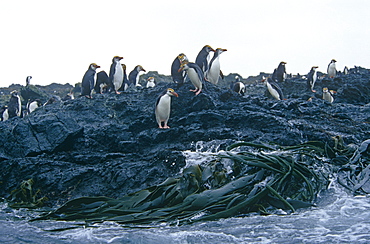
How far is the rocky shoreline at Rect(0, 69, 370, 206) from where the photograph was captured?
6.26 metres

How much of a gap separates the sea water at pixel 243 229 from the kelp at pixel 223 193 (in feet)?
0.54

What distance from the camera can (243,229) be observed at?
12.8 ft

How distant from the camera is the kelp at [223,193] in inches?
177

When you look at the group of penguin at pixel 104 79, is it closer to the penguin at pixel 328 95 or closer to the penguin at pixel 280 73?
the penguin at pixel 328 95

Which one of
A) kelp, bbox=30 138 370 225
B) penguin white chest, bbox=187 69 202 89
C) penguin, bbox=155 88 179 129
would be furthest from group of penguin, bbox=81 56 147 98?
kelp, bbox=30 138 370 225

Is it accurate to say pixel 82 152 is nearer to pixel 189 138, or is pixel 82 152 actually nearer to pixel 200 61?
pixel 189 138

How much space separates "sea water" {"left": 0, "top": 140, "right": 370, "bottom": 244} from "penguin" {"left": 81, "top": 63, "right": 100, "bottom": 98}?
23.5 ft

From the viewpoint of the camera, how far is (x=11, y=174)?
6.69 meters

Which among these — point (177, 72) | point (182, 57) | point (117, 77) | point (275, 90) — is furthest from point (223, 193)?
point (275, 90)

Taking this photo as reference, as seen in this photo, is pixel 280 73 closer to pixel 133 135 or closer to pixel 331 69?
pixel 331 69

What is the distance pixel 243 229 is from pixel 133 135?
15.0ft

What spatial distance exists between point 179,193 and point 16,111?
15.0 meters

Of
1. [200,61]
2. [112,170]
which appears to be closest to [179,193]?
[112,170]

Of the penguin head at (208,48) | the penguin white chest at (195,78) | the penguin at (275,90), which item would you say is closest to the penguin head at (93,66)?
the penguin head at (208,48)
